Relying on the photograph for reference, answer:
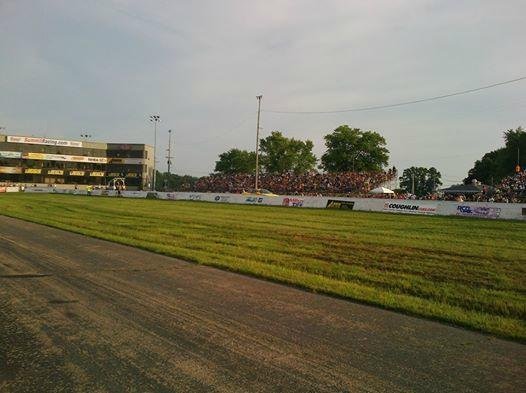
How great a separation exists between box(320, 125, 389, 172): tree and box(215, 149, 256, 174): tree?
33.6 m

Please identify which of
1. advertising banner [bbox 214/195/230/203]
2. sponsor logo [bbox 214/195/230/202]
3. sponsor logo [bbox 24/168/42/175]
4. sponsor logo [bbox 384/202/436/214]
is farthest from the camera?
sponsor logo [bbox 24/168/42/175]

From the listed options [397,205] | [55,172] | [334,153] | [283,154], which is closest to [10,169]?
[55,172]

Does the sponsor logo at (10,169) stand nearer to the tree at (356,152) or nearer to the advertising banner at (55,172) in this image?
the advertising banner at (55,172)

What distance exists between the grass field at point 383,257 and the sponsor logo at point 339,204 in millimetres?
11873

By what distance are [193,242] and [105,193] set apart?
57537 millimetres

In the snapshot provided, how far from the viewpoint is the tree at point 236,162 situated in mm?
120125

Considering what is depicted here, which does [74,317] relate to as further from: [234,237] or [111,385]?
[234,237]

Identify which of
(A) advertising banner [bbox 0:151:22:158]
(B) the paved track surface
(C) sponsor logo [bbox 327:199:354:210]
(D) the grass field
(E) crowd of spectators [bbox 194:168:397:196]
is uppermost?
(A) advertising banner [bbox 0:151:22:158]

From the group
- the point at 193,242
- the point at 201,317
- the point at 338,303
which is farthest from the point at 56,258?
the point at 338,303

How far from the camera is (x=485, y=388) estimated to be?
179 inches

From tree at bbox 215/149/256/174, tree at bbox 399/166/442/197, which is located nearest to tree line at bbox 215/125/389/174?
tree at bbox 215/149/256/174

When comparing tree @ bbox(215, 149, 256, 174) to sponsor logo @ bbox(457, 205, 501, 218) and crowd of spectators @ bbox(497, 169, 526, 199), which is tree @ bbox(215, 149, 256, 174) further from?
sponsor logo @ bbox(457, 205, 501, 218)

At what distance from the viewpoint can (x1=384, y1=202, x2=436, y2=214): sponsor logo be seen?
95.8 feet

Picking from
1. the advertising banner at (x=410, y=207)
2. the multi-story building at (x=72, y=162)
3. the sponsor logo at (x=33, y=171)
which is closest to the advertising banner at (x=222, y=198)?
the advertising banner at (x=410, y=207)
